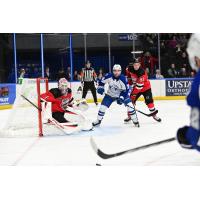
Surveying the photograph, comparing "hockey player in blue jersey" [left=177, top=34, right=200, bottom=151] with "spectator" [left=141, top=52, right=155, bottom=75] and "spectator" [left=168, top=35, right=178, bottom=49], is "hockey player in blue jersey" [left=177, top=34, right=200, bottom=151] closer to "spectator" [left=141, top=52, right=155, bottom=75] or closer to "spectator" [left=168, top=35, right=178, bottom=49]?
"spectator" [left=168, top=35, right=178, bottom=49]

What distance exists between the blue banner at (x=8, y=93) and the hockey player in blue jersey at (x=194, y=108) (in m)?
1.93

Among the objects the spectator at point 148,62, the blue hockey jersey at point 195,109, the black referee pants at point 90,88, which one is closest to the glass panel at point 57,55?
the black referee pants at point 90,88

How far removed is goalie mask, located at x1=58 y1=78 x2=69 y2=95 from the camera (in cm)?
277

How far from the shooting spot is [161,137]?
2.42 meters

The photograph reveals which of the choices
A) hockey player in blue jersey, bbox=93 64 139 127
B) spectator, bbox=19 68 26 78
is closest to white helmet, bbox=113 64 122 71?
hockey player in blue jersey, bbox=93 64 139 127

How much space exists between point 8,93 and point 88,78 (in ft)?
3.32

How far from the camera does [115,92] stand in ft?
10.0

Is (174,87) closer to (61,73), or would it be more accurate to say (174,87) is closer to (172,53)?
(172,53)

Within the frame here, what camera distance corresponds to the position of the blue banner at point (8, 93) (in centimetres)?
316

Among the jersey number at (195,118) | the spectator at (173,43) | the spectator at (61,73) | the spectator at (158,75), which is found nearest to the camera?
the jersey number at (195,118)

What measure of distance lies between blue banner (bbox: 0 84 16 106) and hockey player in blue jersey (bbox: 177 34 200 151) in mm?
1929

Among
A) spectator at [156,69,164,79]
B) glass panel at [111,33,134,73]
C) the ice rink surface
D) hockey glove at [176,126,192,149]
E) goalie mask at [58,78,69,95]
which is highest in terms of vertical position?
glass panel at [111,33,134,73]

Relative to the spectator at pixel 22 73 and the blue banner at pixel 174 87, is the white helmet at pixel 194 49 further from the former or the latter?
the spectator at pixel 22 73
